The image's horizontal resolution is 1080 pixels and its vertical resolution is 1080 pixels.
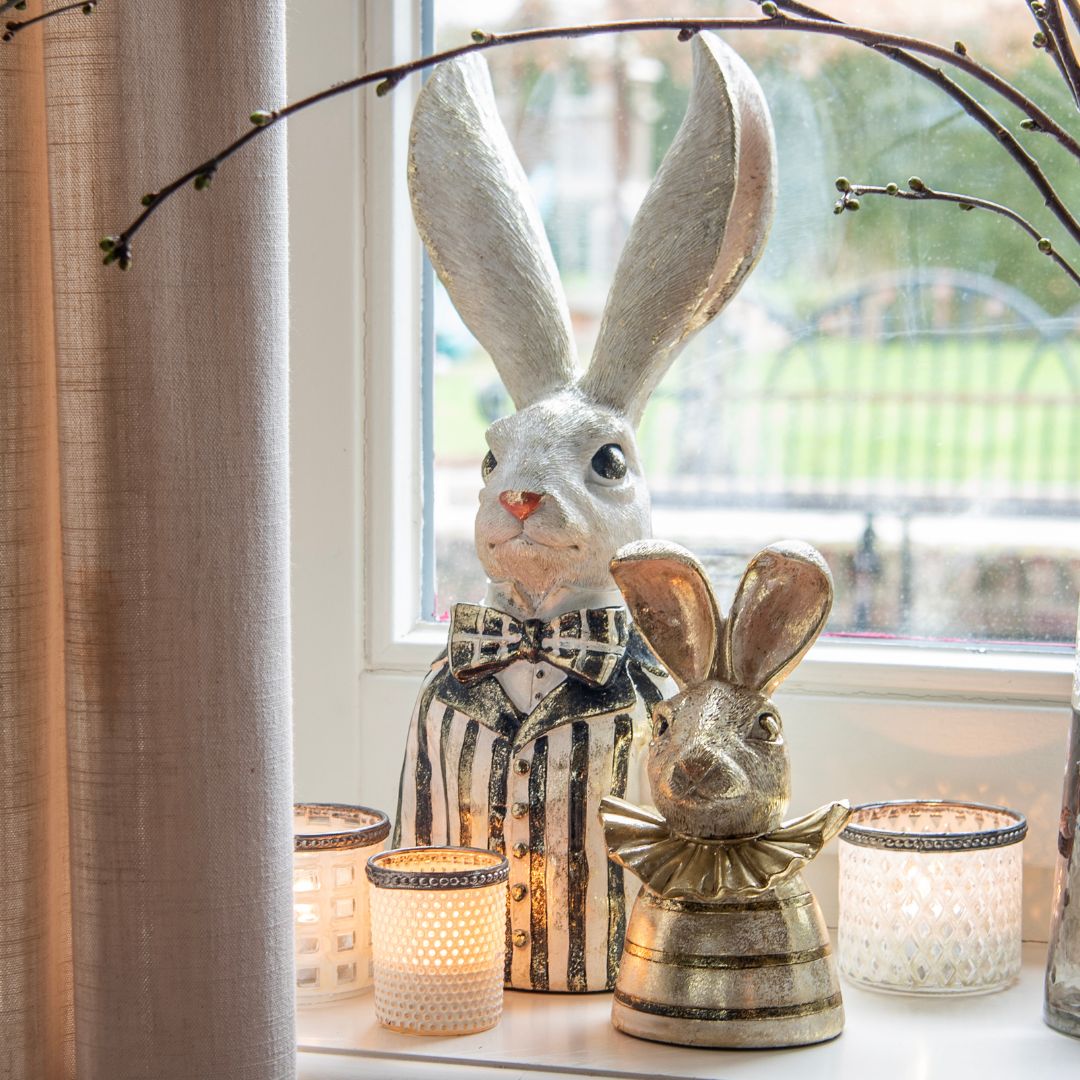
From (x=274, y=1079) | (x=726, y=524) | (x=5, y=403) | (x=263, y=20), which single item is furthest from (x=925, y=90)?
(x=274, y=1079)

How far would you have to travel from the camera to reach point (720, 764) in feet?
2.89

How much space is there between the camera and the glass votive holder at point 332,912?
101cm

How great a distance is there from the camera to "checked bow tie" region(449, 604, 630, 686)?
99 centimetres

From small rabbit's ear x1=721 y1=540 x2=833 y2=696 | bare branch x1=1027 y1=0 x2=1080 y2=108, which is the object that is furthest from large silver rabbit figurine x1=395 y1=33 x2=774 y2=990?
bare branch x1=1027 y1=0 x2=1080 y2=108

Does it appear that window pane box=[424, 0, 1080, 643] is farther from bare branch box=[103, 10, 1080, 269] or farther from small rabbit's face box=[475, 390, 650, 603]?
bare branch box=[103, 10, 1080, 269]

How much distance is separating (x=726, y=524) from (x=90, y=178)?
0.63 meters

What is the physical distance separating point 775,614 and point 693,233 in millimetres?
255

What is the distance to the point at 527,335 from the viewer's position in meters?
1.05

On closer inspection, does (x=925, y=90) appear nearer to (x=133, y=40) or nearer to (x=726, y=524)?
(x=726, y=524)

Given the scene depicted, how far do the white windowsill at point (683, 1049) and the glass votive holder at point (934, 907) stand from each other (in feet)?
0.06

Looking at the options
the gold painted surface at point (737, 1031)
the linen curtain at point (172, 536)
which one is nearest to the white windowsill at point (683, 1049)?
the gold painted surface at point (737, 1031)

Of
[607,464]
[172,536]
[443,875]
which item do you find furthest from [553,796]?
[172,536]

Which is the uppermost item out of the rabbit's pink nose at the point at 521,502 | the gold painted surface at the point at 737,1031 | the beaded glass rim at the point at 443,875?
the rabbit's pink nose at the point at 521,502

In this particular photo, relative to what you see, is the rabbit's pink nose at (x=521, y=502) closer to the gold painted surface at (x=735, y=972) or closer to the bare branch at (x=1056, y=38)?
the gold painted surface at (x=735, y=972)
